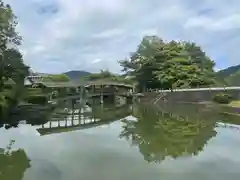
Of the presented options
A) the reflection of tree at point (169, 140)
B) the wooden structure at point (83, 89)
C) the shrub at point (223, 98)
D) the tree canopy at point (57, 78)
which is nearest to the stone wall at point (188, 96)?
the shrub at point (223, 98)

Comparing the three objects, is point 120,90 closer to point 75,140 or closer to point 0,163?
point 75,140

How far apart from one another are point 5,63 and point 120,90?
91.2 feet

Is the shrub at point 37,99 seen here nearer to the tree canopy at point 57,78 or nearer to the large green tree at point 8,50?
the large green tree at point 8,50

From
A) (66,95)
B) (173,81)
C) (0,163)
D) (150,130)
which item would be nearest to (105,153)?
(0,163)

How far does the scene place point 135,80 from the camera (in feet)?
194

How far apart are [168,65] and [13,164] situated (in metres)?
42.5

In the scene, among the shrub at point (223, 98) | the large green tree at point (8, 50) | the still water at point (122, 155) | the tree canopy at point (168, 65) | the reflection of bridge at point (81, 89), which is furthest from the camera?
the tree canopy at point (168, 65)

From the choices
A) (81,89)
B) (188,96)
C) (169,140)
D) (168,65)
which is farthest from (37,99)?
(169,140)

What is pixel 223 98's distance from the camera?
1428 inches

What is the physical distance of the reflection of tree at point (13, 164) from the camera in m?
8.68

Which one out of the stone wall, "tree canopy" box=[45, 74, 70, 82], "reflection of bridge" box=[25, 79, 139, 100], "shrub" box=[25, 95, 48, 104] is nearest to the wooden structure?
"reflection of bridge" box=[25, 79, 139, 100]

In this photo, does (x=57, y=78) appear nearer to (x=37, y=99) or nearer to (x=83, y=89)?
(x=83, y=89)

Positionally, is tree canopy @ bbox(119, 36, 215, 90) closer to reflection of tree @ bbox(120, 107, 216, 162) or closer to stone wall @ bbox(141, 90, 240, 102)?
stone wall @ bbox(141, 90, 240, 102)

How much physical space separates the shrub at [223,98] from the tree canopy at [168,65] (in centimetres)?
1096
